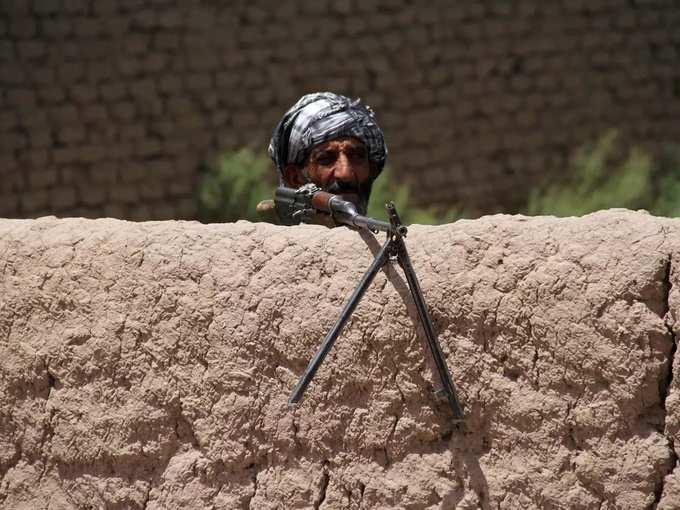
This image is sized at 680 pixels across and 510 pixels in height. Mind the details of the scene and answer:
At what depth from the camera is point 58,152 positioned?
9469 millimetres

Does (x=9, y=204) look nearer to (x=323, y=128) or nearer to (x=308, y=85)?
(x=308, y=85)

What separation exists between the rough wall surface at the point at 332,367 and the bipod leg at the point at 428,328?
3.0 inches

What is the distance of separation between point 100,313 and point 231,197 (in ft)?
19.9

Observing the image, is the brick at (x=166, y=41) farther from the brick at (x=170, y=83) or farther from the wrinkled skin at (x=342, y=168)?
the wrinkled skin at (x=342, y=168)

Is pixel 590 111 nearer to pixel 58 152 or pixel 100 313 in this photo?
pixel 58 152

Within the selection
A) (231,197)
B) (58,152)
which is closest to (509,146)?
(231,197)

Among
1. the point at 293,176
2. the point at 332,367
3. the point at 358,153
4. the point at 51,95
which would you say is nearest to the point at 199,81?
the point at 51,95

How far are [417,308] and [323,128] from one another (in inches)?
49.7

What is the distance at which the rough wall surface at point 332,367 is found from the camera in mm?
3096

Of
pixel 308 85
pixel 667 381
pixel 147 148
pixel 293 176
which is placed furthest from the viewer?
pixel 308 85

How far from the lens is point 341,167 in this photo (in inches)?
170

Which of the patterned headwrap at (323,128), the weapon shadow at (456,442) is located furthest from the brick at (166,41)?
the weapon shadow at (456,442)

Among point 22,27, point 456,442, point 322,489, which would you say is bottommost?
point 322,489

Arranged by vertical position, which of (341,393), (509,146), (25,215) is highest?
(509,146)
